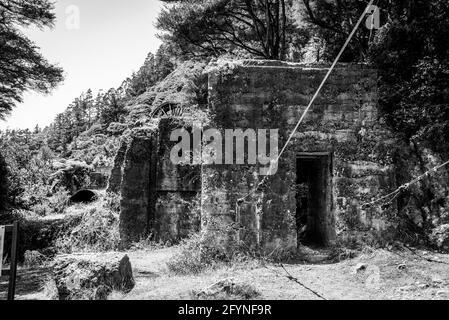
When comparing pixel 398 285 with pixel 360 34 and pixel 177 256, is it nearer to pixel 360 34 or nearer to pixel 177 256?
pixel 177 256

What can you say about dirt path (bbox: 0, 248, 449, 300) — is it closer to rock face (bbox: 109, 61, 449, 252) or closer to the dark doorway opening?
rock face (bbox: 109, 61, 449, 252)

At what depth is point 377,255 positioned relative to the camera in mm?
6121

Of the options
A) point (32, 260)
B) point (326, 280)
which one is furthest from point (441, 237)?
point (32, 260)

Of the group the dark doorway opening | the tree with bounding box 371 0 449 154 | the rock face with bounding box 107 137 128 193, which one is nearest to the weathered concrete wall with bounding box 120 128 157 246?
the rock face with bounding box 107 137 128 193

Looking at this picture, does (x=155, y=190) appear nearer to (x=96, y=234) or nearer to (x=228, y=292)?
(x=96, y=234)

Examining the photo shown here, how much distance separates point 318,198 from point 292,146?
1.51m

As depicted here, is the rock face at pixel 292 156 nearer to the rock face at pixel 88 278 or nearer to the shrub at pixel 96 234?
the rock face at pixel 88 278

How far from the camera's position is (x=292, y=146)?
21.4ft

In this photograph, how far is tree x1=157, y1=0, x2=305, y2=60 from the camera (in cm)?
1490

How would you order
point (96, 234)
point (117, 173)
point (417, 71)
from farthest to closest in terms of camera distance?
point (117, 173), point (96, 234), point (417, 71)

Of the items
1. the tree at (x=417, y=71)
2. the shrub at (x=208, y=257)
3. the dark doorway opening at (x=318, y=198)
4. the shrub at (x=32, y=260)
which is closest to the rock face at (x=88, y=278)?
the shrub at (x=208, y=257)

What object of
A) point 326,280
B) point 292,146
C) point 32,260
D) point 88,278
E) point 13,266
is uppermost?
point 292,146

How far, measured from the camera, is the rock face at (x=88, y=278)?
5004 millimetres
